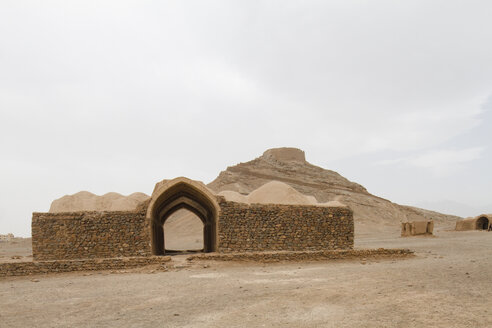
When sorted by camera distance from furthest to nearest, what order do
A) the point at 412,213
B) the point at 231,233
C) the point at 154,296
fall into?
the point at 412,213 → the point at 231,233 → the point at 154,296

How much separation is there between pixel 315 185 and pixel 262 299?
5057 centimetres

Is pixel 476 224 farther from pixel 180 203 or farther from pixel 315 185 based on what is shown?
pixel 180 203

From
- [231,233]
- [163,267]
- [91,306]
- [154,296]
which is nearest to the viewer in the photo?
[91,306]

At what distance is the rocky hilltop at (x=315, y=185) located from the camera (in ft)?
159

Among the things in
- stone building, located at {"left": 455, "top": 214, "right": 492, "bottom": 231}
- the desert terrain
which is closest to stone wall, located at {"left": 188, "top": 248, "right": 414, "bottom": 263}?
the desert terrain

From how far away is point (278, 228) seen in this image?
1371 centimetres

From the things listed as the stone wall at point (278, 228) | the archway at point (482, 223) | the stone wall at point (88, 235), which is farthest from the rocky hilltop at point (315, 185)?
the stone wall at point (88, 235)

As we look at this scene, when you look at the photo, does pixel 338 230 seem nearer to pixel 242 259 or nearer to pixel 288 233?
pixel 288 233

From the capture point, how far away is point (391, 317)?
16.9 feet

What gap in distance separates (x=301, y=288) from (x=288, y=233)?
250 inches

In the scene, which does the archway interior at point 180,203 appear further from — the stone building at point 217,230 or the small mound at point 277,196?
the small mound at point 277,196

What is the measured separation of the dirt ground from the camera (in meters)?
5.25

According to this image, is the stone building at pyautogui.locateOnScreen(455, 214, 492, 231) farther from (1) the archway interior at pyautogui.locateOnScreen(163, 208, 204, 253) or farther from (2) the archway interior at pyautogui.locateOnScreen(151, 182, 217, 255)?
(2) the archway interior at pyautogui.locateOnScreen(151, 182, 217, 255)

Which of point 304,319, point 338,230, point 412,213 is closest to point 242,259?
point 338,230
